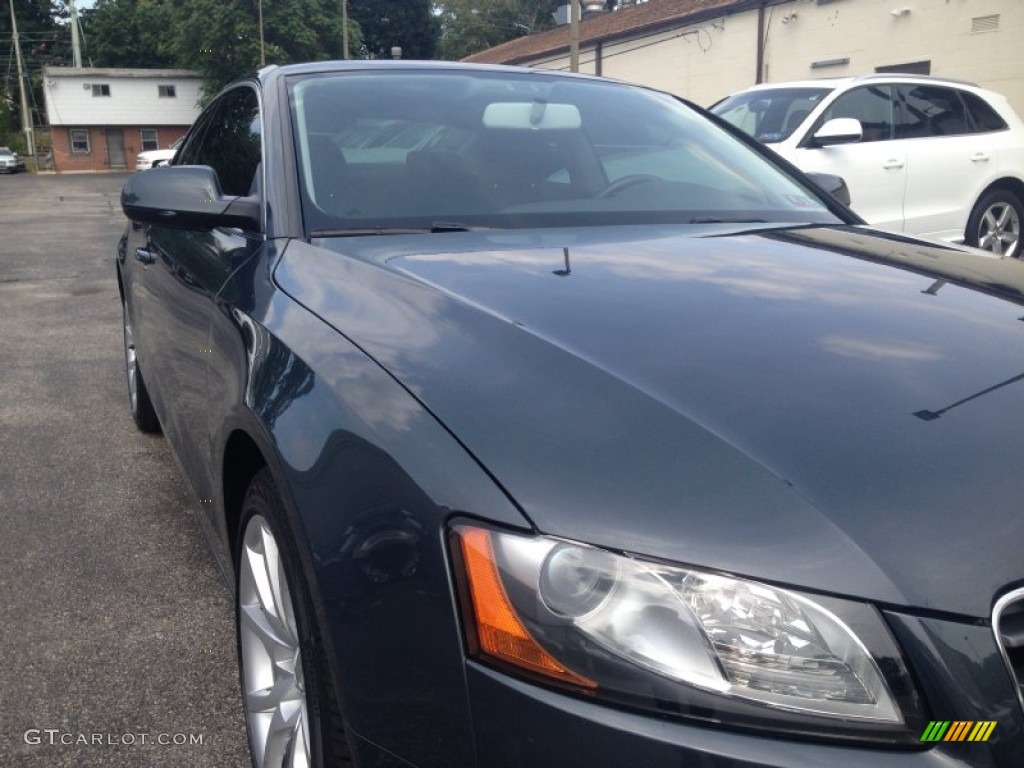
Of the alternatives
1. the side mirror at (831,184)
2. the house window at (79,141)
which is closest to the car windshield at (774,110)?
the side mirror at (831,184)

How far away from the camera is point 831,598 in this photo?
1.19m

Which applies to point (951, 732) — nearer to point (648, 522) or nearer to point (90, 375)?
point (648, 522)

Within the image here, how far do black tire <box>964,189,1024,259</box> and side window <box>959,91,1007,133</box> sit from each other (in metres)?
0.53

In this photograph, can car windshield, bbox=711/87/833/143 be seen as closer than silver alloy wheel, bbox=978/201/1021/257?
Yes

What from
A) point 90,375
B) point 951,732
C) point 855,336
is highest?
point 855,336

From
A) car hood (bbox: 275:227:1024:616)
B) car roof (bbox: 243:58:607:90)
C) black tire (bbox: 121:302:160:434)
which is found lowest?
black tire (bbox: 121:302:160:434)

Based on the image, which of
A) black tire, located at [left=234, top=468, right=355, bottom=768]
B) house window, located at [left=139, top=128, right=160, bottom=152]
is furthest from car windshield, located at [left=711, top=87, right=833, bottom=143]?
house window, located at [left=139, top=128, right=160, bottom=152]

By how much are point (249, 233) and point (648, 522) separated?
1.55 metres

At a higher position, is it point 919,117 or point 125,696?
point 919,117

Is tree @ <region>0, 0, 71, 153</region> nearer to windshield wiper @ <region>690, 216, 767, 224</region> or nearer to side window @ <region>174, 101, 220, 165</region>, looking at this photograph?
side window @ <region>174, 101, 220, 165</region>

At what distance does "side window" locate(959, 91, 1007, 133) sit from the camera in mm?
8336

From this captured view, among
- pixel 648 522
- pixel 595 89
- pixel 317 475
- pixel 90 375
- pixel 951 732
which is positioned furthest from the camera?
pixel 90 375

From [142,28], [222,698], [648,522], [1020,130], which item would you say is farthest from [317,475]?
[142,28]

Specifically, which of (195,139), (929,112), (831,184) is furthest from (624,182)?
(929,112)
